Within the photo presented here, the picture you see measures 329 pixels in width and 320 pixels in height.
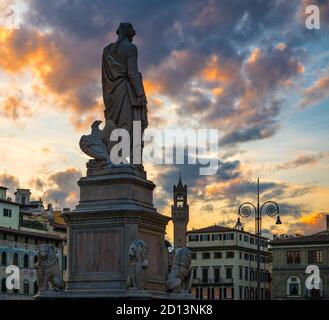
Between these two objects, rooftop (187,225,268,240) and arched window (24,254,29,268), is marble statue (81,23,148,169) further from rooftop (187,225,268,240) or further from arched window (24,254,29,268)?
rooftop (187,225,268,240)

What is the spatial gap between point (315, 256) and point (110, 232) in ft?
288

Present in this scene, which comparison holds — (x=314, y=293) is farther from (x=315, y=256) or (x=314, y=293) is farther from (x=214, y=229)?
(x=214, y=229)

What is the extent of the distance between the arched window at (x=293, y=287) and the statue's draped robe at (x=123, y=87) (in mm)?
86185

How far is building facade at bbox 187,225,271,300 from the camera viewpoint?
132 metres

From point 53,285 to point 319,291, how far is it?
271 ft

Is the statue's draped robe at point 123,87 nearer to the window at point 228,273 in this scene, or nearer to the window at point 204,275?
the window at point 228,273

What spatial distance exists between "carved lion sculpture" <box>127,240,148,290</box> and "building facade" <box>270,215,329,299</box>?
8518 cm

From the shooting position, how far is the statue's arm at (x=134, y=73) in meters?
24.8

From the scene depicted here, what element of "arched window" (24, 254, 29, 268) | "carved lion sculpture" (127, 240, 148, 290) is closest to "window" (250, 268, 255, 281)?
"arched window" (24, 254, 29, 268)

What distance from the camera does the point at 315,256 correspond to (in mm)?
107250

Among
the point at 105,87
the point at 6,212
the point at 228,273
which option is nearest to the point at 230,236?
the point at 228,273
